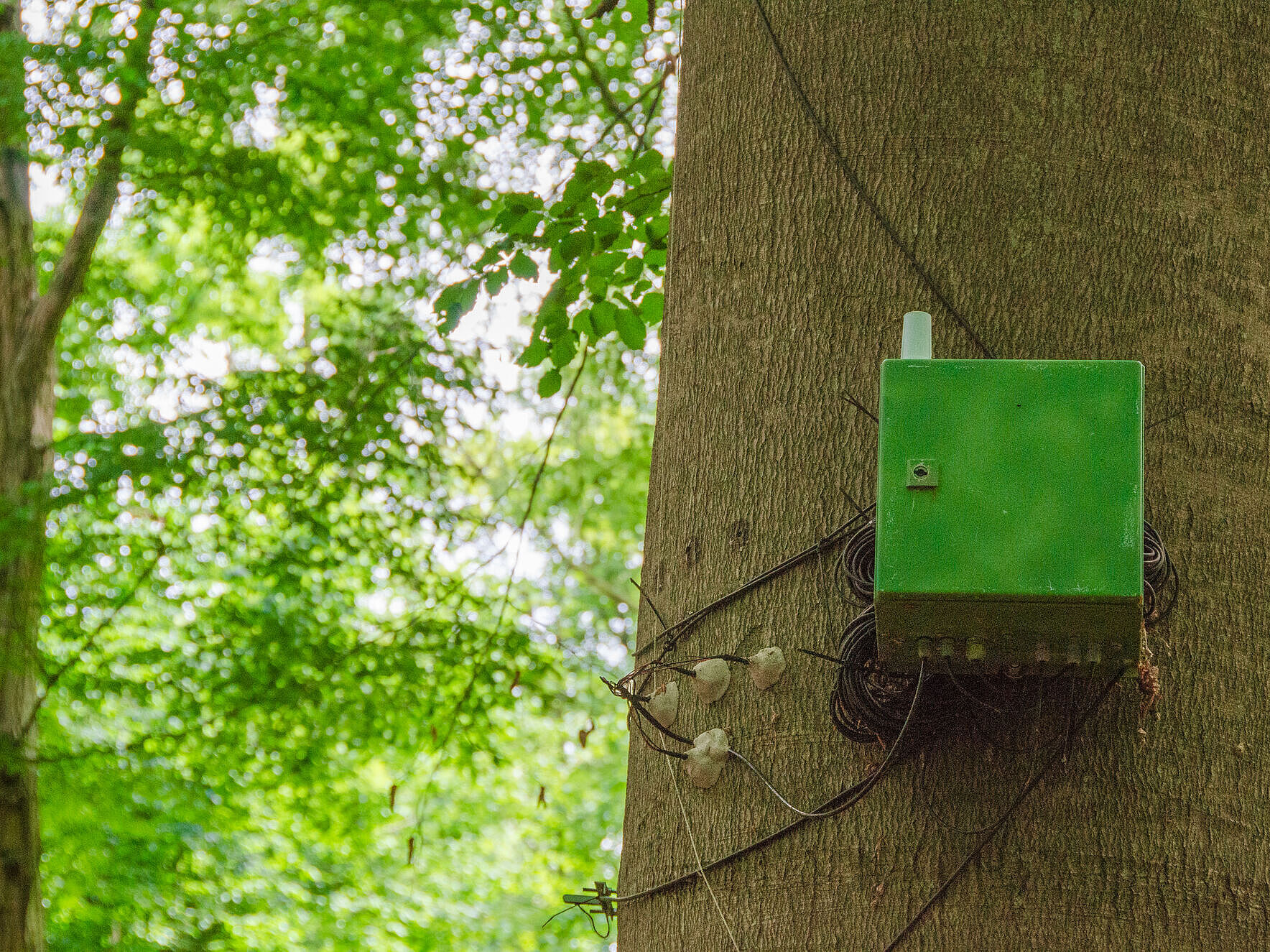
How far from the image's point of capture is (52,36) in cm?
749

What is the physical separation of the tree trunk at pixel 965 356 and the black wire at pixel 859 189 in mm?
11

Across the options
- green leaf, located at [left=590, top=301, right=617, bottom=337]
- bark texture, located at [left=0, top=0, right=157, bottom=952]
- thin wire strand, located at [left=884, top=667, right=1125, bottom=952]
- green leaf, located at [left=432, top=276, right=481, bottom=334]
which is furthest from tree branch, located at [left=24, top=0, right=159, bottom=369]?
thin wire strand, located at [left=884, top=667, right=1125, bottom=952]

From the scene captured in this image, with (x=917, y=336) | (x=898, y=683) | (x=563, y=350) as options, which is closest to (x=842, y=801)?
(x=898, y=683)

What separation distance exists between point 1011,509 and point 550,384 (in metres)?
2.65

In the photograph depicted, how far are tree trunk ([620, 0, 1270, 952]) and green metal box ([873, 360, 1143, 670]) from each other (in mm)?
238

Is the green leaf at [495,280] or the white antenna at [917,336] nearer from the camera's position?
the white antenna at [917,336]

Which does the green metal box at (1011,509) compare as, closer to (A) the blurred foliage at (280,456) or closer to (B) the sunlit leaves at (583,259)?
(B) the sunlit leaves at (583,259)

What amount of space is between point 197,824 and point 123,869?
51cm

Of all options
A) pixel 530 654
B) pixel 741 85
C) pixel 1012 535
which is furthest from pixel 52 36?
pixel 1012 535

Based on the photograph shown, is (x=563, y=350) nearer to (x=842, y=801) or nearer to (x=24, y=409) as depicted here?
(x=842, y=801)

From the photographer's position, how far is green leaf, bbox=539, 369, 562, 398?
3.98 m

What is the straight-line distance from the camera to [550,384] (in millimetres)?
4016

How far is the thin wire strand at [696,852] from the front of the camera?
5.74ft

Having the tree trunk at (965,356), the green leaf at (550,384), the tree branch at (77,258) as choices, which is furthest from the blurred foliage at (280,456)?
the tree trunk at (965,356)
